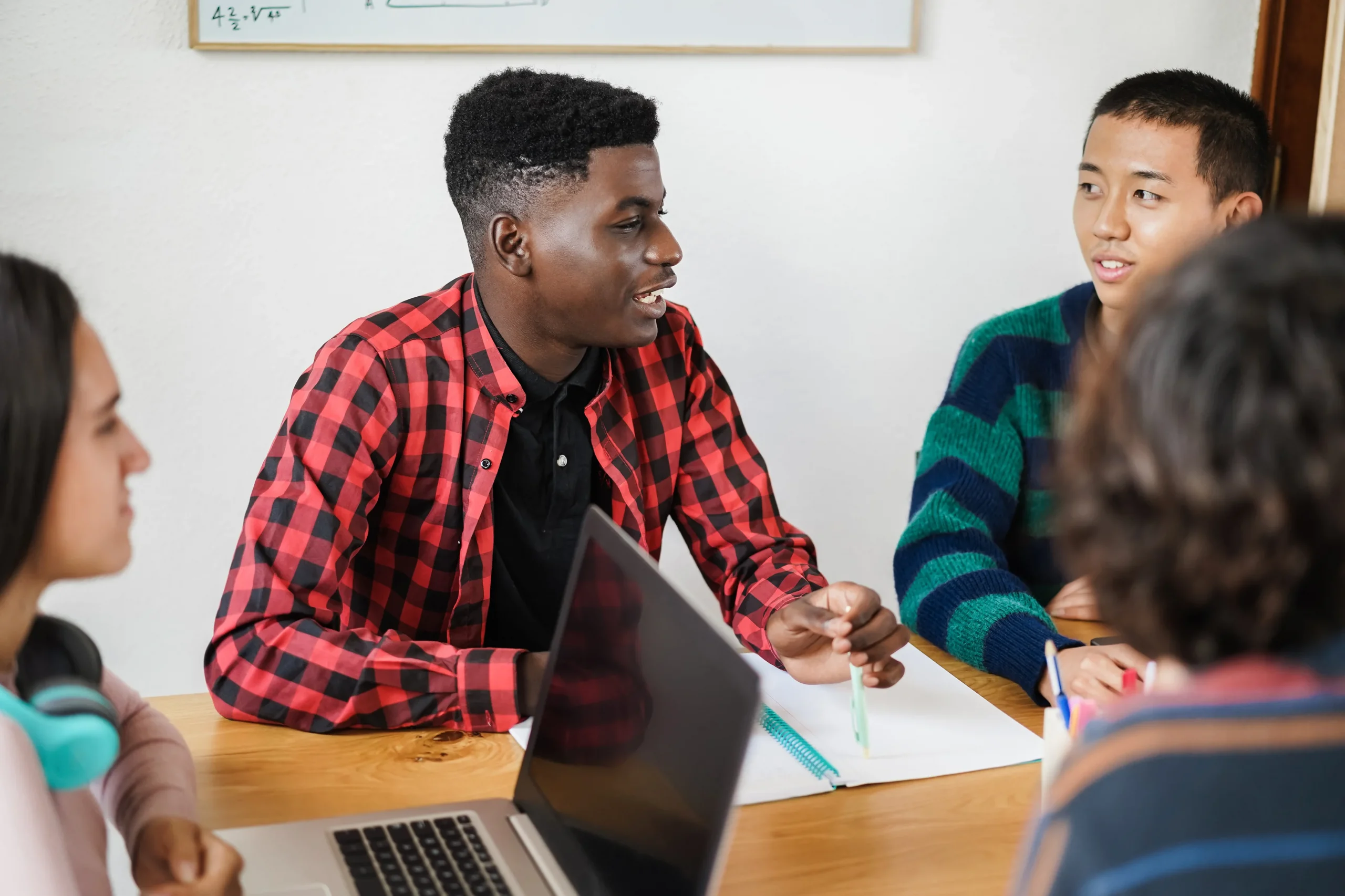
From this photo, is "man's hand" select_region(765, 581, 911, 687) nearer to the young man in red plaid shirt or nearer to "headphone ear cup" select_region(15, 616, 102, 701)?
the young man in red plaid shirt

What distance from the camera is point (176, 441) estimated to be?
6.68 ft

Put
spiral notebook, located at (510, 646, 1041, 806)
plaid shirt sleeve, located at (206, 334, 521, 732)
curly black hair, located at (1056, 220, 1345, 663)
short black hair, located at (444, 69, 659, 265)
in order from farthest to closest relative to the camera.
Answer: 1. short black hair, located at (444, 69, 659, 265)
2. plaid shirt sleeve, located at (206, 334, 521, 732)
3. spiral notebook, located at (510, 646, 1041, 806)
4. curly black hair, located at (1056, 220, 1345, 663)

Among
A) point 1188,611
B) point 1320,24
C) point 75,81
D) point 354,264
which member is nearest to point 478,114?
point 354,264

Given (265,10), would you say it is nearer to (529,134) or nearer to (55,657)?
(529,134)

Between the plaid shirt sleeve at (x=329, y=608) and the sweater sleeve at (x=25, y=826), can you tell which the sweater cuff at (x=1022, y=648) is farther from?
the sweater sleeve at (x=25, y=826)

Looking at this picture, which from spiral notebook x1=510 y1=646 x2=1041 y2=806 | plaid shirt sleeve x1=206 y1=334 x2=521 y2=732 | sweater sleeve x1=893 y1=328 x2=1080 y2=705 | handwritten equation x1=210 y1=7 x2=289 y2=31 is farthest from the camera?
handwritten equation x1=210 y1=7 x2=289 y2=31

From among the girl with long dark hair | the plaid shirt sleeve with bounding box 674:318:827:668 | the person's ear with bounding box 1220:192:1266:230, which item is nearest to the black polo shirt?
the plaid shirt sleeve with bounding box 674:318:827:668

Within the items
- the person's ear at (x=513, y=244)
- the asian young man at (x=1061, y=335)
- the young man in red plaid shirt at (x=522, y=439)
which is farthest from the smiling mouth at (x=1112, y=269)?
the person's ear at (x=513, y=244)

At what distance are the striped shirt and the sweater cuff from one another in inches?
30.6

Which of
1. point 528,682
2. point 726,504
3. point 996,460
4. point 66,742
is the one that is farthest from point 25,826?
point 996,460

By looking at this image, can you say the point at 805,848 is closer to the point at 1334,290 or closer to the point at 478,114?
the point at 1334,290

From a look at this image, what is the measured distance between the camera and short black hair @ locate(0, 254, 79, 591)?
2.45ft

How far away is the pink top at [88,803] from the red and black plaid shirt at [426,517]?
0.18 meters

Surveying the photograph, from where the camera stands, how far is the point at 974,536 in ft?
4.94
